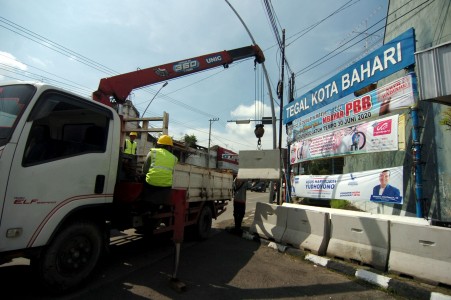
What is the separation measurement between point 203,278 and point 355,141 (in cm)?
604

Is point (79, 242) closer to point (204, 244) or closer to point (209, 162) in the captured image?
point (204, 244)

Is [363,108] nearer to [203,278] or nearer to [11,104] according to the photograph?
[203,278]

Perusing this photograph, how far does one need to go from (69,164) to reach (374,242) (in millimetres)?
5390

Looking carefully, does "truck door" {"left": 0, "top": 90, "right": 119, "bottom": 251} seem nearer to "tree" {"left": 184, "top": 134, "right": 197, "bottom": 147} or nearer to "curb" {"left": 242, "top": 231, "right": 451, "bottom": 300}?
"curb" {"left": 242, "top": 231, "right": 451, "bottom": 300}

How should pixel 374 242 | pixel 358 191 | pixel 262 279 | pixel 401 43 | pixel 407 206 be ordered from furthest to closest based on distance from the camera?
pixel 407 206 → pixel 358 191 → pixel 401 43 → pixel 374 242 → pixel 262 279

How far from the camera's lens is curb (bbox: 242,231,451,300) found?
447cm

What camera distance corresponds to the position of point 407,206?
30.8 feet

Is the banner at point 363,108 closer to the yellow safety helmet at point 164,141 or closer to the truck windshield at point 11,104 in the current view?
the yellow safety helmet at point 164,141

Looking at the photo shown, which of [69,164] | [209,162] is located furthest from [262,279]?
[209,162]

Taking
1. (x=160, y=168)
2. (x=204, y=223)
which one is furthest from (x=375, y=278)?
(x=204, y=223)

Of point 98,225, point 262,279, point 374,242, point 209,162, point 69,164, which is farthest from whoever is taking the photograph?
point 209,162

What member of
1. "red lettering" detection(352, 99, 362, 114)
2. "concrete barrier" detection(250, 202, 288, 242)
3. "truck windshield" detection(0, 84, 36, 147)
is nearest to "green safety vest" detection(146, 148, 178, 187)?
"truck windshield" detection(0, 84, 36, 147)

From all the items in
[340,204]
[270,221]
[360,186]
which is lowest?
[270,221]

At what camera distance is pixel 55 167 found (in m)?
3.97
